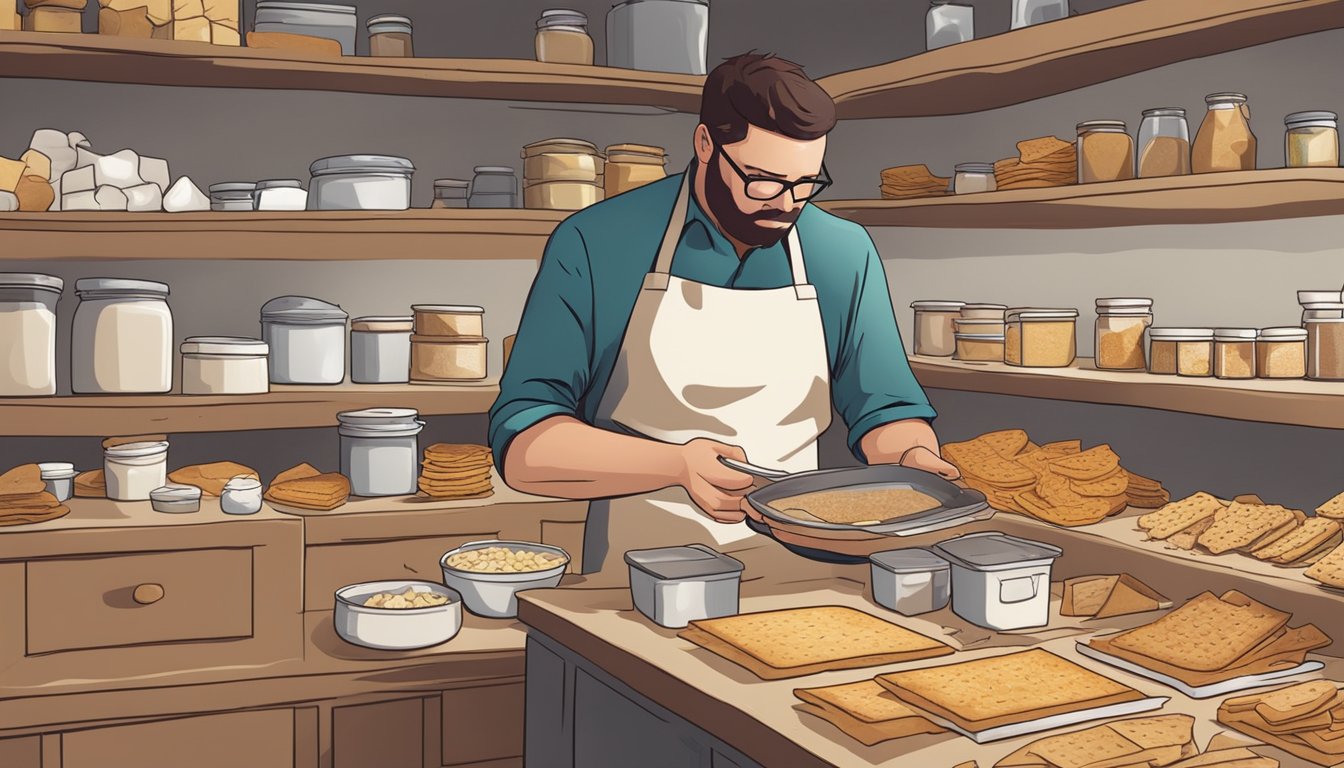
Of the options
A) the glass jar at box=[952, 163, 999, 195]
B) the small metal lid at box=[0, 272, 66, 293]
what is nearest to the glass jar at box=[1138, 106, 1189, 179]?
the glass jar at box=[952, 163, 999, 195]

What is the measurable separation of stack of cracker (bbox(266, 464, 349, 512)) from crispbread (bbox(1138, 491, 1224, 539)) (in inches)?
73.4

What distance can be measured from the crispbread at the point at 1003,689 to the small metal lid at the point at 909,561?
31cm

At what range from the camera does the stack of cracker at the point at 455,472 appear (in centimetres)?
305

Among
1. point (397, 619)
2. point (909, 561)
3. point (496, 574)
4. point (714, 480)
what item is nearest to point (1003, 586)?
point (909, 561)

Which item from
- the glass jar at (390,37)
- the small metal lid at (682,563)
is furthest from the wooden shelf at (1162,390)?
the glass jar at (390,37)

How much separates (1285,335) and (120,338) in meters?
2.60

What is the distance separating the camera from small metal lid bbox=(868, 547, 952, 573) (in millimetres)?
2111

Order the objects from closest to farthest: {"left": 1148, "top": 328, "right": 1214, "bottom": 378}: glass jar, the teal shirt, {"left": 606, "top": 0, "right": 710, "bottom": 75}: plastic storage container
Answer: the teal shirt < {"left": 1148, "top": 328, "right": 1214, "bottom": 378}: glass jar < {"left": 606, "top": 0, "right": 710, "bottom": 75}: plastic storage container

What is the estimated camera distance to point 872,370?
8.52 ft

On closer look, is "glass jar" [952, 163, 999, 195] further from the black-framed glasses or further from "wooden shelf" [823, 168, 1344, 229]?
the black-framed glasses

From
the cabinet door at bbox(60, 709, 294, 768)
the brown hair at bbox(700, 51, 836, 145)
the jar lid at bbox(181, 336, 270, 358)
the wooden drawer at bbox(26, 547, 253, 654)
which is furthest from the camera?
the jar lid at bbox(181, 336, 270, 358)

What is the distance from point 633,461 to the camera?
2.22 metres

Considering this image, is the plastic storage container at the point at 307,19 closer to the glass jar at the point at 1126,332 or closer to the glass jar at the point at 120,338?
the glass jar at the point at 120,338

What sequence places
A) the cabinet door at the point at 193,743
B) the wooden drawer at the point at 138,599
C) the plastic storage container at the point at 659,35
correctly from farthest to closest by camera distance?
1. the plastic storage container at the point at 659,35
2. the wooden drawer at the point at 138,599
3. the cabinet door at the point at 193,743
